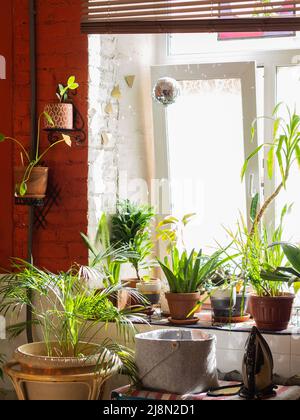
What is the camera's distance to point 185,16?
13.7 feet

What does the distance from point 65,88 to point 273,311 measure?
5.32 feet

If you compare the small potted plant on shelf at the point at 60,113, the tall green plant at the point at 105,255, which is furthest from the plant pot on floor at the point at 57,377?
the small potted plant on shelf at the point at 60,113

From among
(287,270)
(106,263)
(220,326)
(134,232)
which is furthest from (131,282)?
(287,270)

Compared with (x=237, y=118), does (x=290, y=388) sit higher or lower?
lower

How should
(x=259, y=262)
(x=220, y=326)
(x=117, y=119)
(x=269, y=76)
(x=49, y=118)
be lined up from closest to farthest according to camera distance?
1. (x=259, y=262)
2. (x=220, y=326)
3. (x=49, y=118)
4. (x=269, y=76)
5. (x=117, y=119)

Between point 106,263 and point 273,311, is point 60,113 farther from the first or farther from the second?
point 273,311

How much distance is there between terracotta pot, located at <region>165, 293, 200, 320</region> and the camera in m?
4.18

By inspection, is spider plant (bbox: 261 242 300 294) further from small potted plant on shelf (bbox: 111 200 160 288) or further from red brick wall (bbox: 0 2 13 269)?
red brick wall (bbox: 0 2 13 269)

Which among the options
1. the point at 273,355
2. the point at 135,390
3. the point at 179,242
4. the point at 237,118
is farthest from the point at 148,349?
the point at 237,118

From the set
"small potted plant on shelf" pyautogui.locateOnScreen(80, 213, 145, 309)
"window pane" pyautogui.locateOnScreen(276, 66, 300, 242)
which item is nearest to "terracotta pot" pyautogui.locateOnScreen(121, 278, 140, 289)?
"small potted plant on shelf" pyautogui.locateOnScreen(80, 213, 145, 309)

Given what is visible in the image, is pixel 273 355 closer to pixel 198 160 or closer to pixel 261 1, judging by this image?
pixel 198 160

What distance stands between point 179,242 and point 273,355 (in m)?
1.12

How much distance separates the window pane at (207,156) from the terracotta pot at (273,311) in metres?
0.79

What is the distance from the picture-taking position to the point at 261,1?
411 cm
